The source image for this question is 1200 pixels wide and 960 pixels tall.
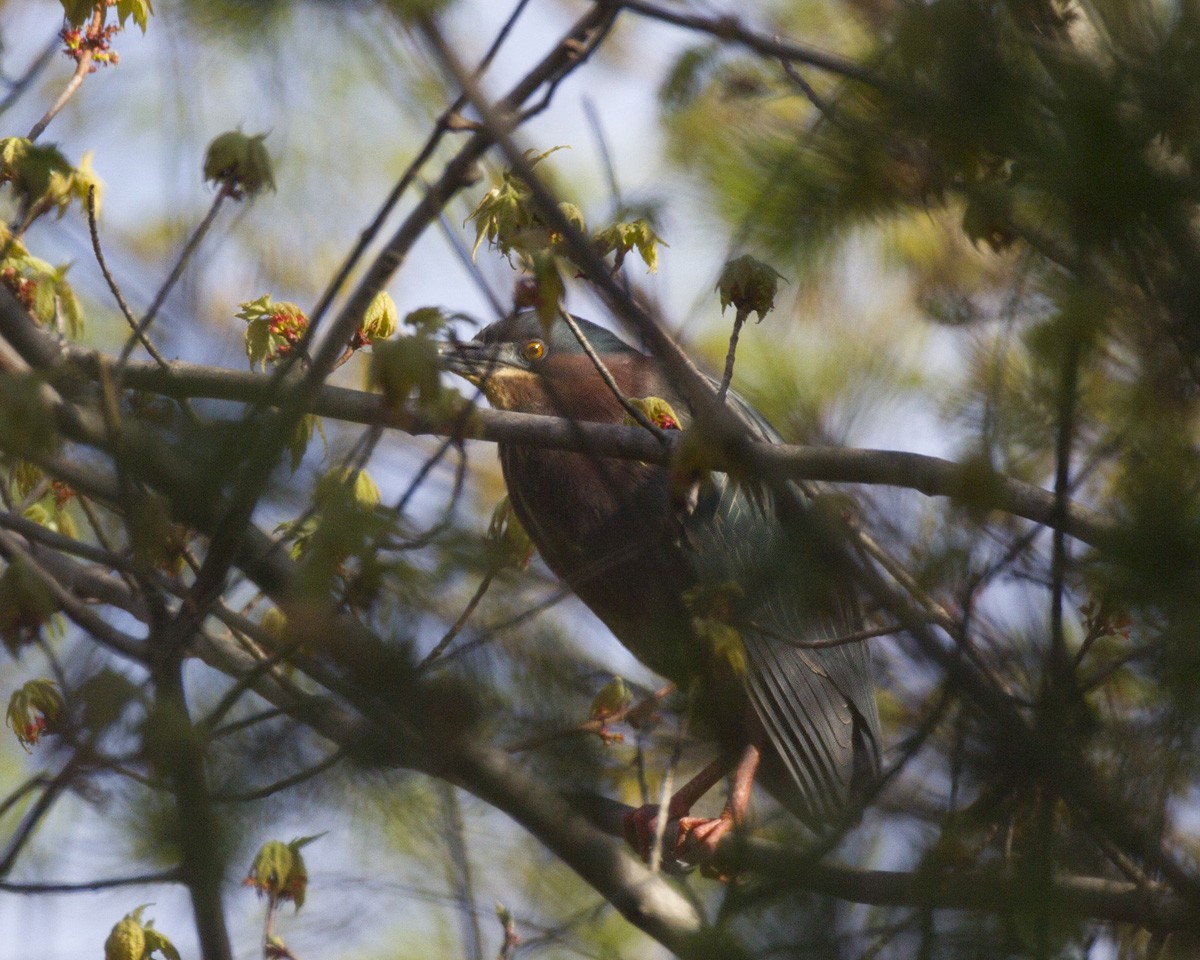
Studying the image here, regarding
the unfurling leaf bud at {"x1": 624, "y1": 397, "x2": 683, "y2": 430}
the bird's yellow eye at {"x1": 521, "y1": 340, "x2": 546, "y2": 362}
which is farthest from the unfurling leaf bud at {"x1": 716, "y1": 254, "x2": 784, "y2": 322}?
the bird's yellow eye at {"x1": 521, "y1": 340, "x2": 546, "y2": 362}

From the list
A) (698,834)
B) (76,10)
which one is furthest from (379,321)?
(698,834)

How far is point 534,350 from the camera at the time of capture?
14.7 feet

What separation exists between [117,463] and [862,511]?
1.29 meters

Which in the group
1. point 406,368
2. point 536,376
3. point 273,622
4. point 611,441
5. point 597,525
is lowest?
point 406,368

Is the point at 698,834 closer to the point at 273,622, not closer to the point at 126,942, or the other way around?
the point at 273,622

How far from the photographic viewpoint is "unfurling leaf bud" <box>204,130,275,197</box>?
2.39 meters

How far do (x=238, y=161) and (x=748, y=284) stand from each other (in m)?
1.02

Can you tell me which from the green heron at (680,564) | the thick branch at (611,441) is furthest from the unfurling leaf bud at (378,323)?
the green heron at (680,564)

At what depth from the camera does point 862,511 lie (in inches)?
93.9

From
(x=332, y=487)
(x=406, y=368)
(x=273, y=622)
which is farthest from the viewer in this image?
(x=273, y=622)

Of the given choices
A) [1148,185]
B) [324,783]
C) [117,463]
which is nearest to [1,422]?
[117,463]

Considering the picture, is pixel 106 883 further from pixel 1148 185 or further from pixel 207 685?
pixel 1148 185

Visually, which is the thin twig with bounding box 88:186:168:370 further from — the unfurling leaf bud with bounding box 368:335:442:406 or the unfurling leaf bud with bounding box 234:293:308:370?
the unfurling leaf bud with bounding box 368:335:442:406

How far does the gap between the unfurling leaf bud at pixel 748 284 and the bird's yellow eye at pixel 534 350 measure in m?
1.81
